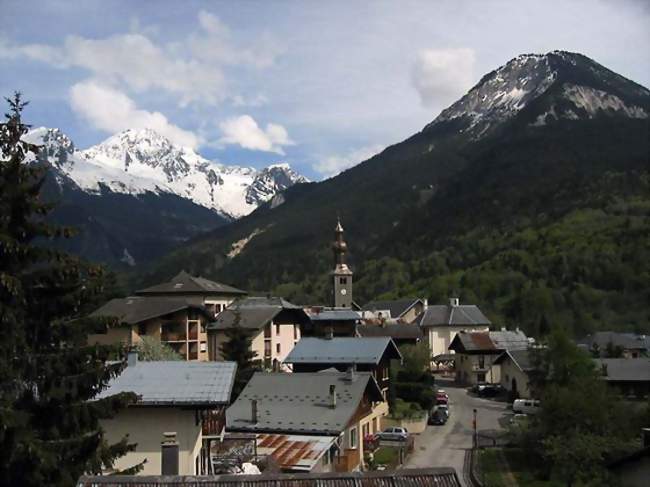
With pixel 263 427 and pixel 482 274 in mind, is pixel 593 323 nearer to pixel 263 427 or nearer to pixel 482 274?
pixel 482 274

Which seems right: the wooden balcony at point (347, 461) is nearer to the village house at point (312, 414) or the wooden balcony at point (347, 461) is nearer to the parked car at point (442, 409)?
the village house at point (312, 414)

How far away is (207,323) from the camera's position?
59812 millimetres

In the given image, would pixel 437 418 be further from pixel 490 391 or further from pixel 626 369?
pixel 490 391

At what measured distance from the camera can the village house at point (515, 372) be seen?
61044 mm

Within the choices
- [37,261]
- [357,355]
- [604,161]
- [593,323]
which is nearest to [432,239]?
[604,161]

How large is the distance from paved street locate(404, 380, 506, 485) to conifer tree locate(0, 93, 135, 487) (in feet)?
72.2

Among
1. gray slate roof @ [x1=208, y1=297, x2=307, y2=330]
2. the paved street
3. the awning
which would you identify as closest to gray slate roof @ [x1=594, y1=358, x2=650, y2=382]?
the paved street

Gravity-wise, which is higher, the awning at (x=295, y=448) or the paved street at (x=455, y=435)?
the awning at (x=295, y=448)

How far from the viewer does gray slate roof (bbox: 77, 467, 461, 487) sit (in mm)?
11805

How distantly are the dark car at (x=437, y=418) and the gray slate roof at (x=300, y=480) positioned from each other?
127 feet

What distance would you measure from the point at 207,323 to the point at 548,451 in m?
34.1

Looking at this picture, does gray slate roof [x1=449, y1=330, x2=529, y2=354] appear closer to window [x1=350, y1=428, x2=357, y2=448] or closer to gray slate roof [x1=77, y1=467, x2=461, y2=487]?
window [x1=350, y1=428, x2=357, y2=448]

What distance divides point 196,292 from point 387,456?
3724cm

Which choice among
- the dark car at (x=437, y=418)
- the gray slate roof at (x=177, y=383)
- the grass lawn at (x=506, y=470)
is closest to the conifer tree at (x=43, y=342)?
the gray slate roof at (x=177, y=383)
